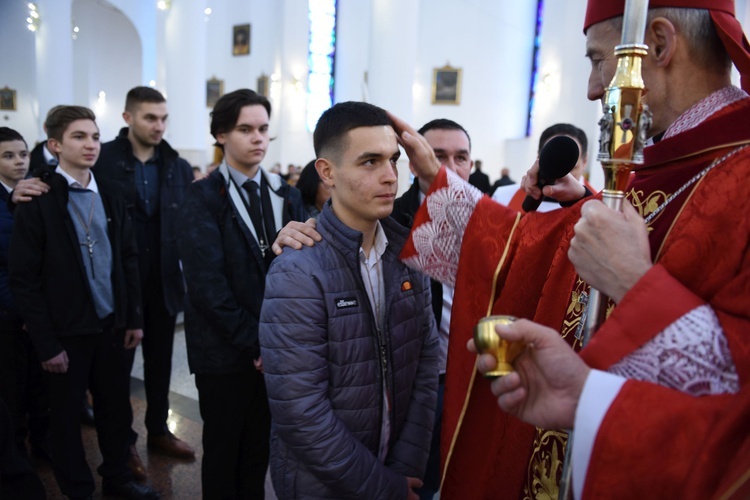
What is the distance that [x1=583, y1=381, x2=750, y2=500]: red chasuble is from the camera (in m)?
0.80

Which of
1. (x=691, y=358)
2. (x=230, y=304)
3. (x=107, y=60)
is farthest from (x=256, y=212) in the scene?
(x=107, y=60)

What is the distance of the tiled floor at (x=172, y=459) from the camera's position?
2.83m

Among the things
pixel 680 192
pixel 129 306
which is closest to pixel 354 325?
pixel 680 192

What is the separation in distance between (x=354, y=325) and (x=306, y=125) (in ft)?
52.7

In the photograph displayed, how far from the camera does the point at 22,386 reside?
9.53 feet

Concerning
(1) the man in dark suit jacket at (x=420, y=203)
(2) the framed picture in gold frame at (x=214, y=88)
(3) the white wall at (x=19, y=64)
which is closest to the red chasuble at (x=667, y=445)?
(1) the man in dark suit jacket at (x=420, y=203)

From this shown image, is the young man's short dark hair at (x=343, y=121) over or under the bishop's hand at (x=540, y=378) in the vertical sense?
over

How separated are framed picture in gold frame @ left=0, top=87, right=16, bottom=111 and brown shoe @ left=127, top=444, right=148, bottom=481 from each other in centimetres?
423

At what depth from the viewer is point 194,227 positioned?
234cm

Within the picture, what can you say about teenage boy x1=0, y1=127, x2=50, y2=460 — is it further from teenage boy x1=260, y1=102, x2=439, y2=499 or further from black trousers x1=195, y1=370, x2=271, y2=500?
teenage boy x1=260, y1=102, x2=439, y2=499

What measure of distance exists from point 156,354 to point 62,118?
1.47 meters

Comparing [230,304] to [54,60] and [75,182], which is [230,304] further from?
[54,60]

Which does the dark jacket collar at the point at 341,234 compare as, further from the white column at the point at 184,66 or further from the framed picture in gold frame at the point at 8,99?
the white column at the point at 184,66

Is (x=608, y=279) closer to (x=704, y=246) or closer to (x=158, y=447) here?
(x=704, y=246)
